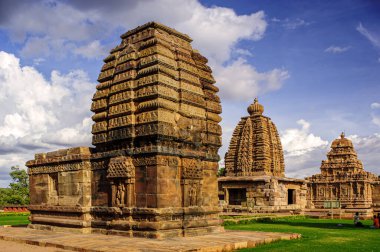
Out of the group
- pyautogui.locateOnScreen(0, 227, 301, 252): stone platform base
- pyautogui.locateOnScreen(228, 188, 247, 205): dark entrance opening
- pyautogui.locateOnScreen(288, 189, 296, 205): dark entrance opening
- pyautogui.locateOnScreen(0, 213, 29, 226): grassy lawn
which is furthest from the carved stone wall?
pyautogui.locateOnScreen(0, 227, 301, 252): stone platform base

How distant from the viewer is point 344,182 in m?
44.4

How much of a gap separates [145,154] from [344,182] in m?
37.3

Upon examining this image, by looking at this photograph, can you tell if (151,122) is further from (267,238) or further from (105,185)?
(267,238)

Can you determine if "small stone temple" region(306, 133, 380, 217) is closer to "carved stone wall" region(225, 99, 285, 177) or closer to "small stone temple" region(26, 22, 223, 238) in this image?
"carved stone wall" region(225, 99, 285, 177)

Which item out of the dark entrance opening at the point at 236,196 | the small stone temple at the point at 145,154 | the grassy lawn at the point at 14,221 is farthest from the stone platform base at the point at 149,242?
the dark entrance opening at the point at 236,196

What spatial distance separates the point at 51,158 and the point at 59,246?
210 inches

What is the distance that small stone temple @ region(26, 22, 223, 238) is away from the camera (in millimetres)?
11828

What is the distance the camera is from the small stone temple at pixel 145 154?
38.8 ft

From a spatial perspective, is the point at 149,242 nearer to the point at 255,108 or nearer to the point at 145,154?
the point at 145,154

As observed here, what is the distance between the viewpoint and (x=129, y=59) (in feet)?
44.3

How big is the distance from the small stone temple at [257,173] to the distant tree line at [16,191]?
29516 millimetres

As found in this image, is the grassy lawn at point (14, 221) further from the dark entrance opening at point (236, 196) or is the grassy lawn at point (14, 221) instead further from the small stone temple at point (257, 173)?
the dark entrance opening at point (236, 196)

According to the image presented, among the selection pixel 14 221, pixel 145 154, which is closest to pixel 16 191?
pixel 14 221

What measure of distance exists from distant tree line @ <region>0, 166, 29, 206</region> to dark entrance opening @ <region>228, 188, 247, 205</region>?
3051 cm
